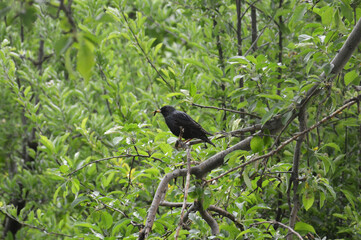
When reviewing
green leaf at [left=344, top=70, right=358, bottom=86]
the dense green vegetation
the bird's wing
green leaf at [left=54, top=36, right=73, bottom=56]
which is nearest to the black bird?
the bird's wing

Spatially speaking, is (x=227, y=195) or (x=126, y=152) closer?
(x=227, y=195)

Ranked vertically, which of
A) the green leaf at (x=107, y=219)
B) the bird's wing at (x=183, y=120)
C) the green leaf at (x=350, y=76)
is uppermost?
the green leaf at (x=350, y=76)

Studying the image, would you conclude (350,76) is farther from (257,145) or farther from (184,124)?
(184,124)

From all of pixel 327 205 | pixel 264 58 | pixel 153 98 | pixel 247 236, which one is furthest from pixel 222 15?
pixel 247 236

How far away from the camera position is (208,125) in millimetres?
4617

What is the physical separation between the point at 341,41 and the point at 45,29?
562cm

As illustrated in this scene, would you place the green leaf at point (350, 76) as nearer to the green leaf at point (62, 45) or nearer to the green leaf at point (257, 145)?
the green leaf at point (257, 145)

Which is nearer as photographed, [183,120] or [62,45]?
[62,45]

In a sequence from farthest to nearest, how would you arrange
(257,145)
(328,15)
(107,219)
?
(107,219) → (328,15) → (257,145)

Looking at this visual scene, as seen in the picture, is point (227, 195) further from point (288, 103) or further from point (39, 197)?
point (39, 197)

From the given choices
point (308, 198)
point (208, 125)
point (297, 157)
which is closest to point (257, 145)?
point (297, 157)

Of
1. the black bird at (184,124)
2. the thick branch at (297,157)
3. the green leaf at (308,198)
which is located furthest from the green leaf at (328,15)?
the black bird at (184,124)

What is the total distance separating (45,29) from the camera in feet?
23.9

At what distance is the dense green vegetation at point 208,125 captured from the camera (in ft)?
8.60
